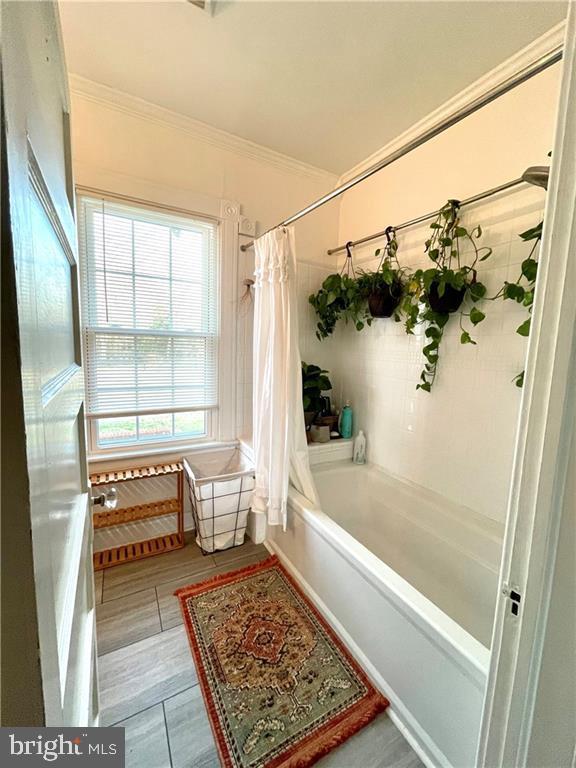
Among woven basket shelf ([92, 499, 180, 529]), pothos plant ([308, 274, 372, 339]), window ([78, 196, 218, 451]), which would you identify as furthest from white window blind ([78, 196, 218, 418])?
pothos plant ([308, 274, 372, 339])

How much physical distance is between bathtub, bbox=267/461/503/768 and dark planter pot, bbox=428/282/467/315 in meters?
1.06

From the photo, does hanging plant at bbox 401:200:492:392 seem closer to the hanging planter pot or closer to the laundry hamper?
the hanging planter pot

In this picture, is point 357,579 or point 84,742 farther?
point 357,579

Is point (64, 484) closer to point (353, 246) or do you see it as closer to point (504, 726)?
point (504, 726)

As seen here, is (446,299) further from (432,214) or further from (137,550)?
(137,550)

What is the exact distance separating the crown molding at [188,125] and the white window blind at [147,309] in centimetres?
49

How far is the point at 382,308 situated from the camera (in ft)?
6.10

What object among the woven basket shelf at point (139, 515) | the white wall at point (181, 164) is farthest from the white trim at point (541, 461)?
the white wall at point (181, 164)

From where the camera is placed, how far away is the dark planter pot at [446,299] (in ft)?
4.85

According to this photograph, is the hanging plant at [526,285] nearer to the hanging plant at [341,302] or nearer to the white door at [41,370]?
the hanging plant at [341,302]

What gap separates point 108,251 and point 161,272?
300 mm

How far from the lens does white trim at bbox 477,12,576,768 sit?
1.72 ft

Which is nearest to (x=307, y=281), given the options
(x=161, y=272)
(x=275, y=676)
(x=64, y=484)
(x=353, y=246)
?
(x=353, y=246)

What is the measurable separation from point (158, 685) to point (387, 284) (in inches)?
87.2
